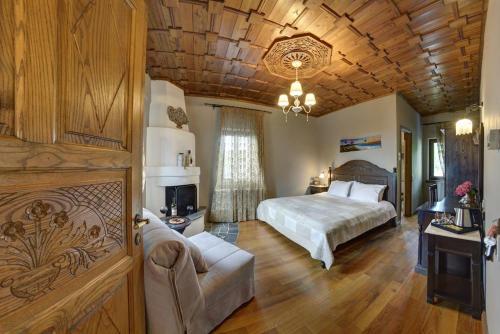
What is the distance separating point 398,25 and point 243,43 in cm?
166

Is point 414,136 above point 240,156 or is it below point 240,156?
above

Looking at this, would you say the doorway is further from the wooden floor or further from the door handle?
the door handle

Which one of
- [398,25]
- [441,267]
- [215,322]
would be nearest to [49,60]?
[215,322]

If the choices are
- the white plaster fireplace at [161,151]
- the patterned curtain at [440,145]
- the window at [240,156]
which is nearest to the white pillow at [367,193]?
the window at [240,156]

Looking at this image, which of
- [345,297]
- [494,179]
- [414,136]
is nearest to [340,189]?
[414,136]

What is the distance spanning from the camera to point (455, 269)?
1898 mm

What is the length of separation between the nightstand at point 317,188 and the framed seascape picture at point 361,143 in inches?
40.8

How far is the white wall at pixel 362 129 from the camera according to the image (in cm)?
397

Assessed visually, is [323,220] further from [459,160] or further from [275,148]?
[459,160]

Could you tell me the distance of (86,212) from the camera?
0.69m

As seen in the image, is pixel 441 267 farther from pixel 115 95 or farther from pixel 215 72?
pixel 215 72

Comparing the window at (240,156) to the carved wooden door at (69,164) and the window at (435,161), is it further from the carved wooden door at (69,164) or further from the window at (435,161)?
the window at (435,161)

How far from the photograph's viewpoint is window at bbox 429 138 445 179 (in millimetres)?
5156

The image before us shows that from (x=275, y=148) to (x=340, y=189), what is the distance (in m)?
1.80
